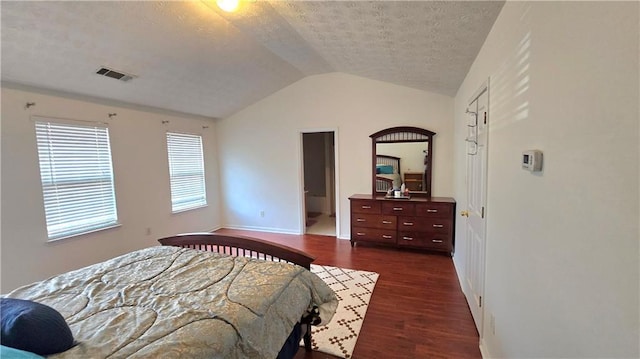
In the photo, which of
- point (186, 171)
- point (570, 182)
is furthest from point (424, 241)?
point (186, 171)

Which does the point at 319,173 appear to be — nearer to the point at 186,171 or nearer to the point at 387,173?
the point at 387,173

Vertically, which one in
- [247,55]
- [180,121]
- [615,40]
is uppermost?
[247,55]

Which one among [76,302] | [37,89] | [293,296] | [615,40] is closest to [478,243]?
[293,296]

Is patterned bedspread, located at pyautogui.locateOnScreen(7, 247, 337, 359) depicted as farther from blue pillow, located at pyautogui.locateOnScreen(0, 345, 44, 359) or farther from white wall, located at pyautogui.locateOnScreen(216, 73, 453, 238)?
white wall, located at pyautogui.locateOnScreen(216, 73, 453, 238)

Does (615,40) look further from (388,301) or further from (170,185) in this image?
(170,185)

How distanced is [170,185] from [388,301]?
3935 mm

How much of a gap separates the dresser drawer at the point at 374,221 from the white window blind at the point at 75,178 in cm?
348

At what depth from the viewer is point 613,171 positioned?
0.72m

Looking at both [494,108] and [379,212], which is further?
[379,212]

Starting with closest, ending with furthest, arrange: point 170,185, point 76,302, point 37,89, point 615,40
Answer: point 615,40
point 76,302
point 37,89
point 170,185

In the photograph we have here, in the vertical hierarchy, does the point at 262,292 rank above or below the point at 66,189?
below

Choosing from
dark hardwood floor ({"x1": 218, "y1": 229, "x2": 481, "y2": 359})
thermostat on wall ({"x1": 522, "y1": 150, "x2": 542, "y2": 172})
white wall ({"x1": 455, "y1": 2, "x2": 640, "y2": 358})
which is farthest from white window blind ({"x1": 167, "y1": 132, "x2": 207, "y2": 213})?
thermostat on wall ({"x1": 522, "y1": 150, "x2": 542, "y2": 172})

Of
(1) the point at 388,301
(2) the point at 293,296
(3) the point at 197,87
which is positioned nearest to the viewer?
(2) the point at 293,296

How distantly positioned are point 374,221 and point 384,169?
922 mm
